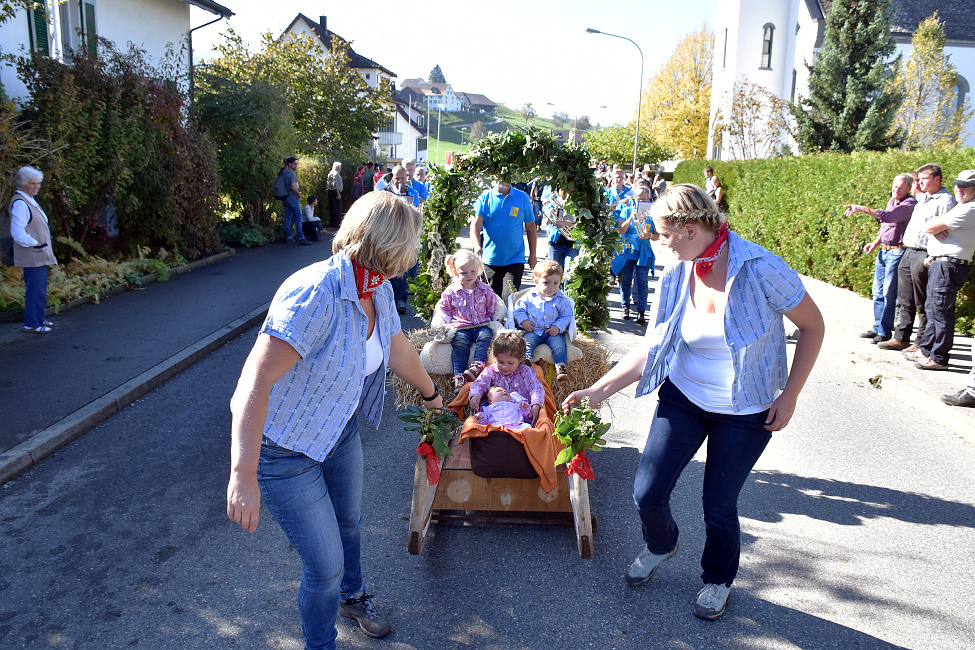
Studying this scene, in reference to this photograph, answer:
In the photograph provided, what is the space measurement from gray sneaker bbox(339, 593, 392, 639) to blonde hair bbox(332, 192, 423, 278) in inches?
63.6

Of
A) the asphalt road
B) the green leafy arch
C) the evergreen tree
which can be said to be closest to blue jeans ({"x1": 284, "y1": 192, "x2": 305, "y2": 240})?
the green leafy arch

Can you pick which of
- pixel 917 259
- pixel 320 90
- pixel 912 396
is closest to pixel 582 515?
pixel 912 396

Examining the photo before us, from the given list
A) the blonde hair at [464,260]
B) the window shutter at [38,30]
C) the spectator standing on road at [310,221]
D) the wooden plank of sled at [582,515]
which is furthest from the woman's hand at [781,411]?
the spectator standing on road at [310,221]

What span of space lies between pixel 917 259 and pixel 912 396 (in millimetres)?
2033

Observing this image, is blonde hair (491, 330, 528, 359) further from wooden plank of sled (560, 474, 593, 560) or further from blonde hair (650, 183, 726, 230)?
blonde hair (650, 183, 726, 230)

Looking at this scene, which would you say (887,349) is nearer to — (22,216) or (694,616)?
(694,616)

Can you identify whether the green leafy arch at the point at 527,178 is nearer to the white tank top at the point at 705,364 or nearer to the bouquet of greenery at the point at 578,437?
the bouquet of greenery at the point at 578,437

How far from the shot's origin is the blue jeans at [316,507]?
2.51 metres

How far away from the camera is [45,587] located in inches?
141

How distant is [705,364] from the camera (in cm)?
318

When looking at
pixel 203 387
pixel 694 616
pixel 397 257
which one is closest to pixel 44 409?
pixel 203 387

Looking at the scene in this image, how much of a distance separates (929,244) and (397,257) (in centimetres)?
745

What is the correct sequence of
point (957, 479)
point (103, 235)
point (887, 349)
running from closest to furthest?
1. point (957, 479)
2. point (887, 349)
3. point (103, 235)

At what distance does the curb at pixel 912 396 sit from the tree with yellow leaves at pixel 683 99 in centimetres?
3841
